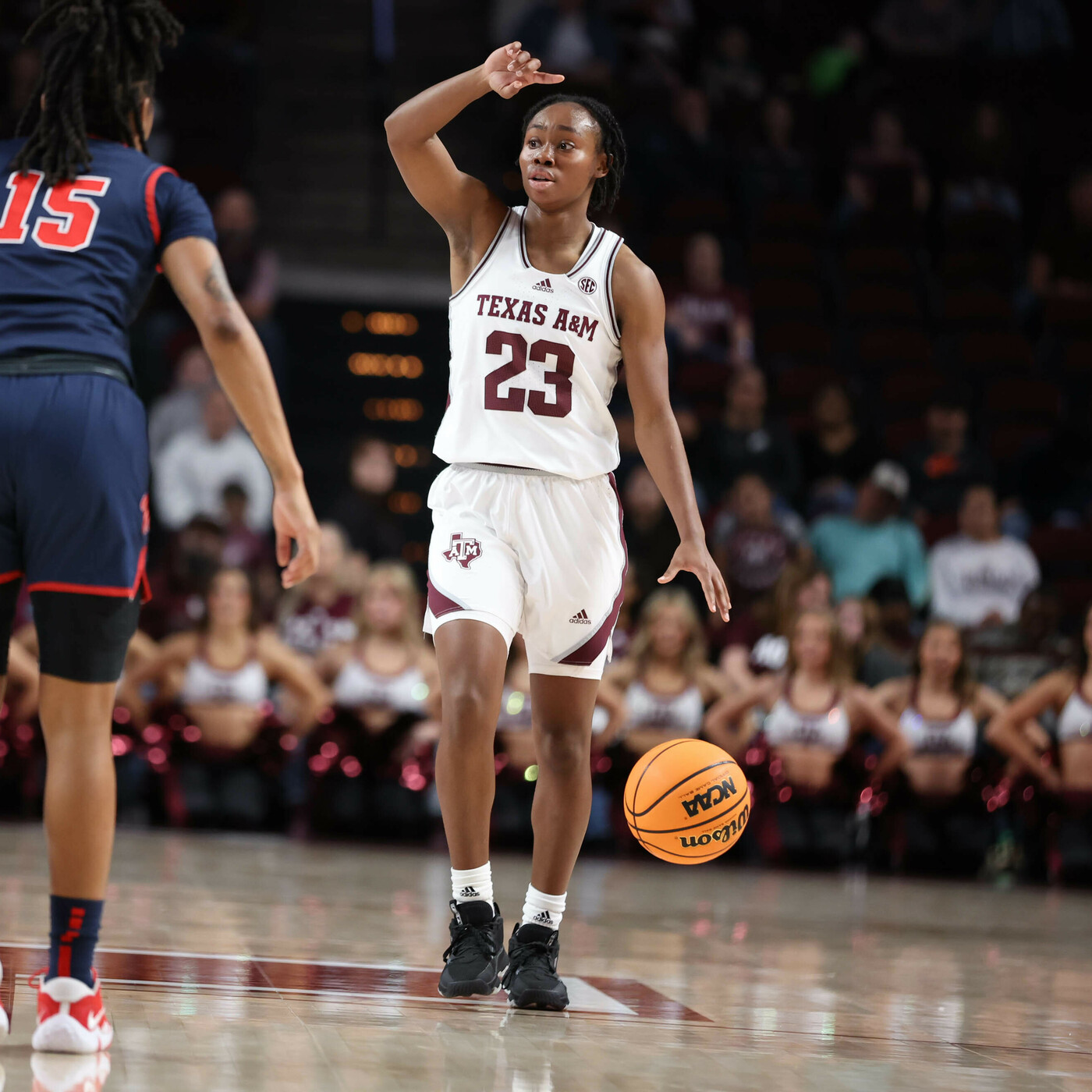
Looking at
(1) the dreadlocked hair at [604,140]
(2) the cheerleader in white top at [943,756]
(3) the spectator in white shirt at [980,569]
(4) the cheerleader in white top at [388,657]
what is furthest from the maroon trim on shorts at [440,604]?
(3) the spectator in white shirt at [980,569]

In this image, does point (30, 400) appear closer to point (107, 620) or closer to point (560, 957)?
point (107, 620)

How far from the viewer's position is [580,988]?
3.93 metres

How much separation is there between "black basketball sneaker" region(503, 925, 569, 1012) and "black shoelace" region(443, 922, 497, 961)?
71 millimetres

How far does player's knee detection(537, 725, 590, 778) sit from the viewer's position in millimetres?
3799

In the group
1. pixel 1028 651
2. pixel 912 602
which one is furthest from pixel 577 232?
pixel 912 602

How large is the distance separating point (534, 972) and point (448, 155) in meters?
1.90

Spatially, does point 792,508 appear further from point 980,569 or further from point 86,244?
point 86,244

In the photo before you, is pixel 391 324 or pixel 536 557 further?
pixel 391 324

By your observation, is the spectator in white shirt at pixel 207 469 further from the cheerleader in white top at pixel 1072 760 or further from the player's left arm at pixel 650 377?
the player's left arm at pixel 650 377

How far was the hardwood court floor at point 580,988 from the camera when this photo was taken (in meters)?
2.92

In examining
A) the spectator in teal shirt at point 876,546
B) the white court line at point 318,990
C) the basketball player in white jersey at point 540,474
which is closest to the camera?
the white court line at point 318,990

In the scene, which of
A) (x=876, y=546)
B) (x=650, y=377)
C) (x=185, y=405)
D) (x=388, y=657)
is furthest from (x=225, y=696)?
(x=650, y=377)

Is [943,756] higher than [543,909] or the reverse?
higher

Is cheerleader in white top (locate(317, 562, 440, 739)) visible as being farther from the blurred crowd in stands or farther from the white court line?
the white court line
